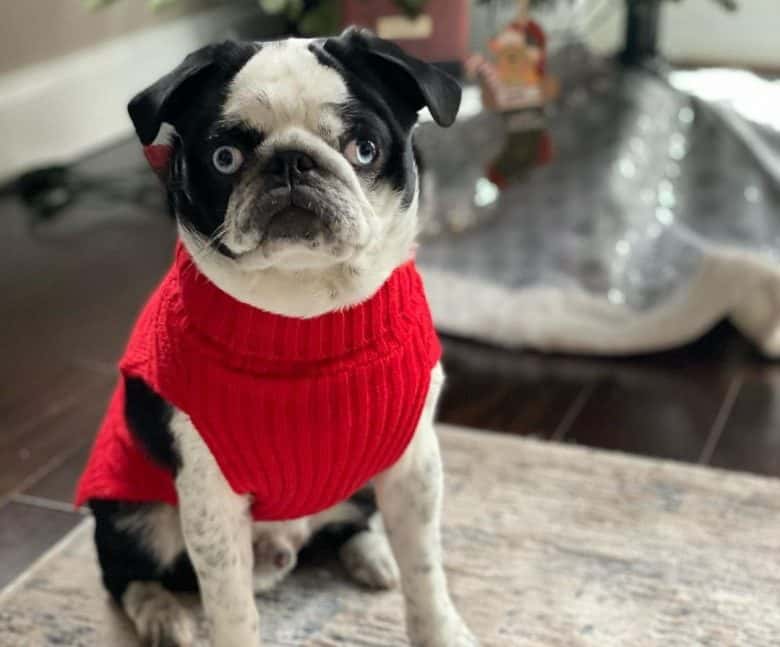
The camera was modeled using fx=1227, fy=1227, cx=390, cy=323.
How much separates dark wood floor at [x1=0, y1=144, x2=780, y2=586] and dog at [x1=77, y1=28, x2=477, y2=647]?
0.48 meters

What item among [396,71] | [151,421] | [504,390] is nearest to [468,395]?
[504,390]

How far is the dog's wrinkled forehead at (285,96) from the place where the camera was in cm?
110

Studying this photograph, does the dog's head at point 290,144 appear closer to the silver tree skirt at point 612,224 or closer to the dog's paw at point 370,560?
the dog's paw at point 370,560

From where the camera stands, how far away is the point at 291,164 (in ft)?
3.57

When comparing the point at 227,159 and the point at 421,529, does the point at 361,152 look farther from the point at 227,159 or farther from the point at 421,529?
the point at 421,529

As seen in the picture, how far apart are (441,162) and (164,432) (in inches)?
56.9

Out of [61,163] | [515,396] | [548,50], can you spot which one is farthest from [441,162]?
[61,163]

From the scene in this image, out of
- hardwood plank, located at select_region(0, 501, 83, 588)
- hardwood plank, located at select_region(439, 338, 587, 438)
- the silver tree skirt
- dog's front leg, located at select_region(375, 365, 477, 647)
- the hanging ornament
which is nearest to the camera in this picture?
dog's front leg, located at select_region(375, 365, 477, 647)

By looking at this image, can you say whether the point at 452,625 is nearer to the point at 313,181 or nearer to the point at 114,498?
the point at 114,498

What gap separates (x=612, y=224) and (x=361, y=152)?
1381 millimetres

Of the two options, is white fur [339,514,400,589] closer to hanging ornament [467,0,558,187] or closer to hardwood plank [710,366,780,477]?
hardwood plank [710,366,780,477]

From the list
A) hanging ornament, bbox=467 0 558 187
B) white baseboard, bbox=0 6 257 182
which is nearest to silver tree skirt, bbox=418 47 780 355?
hanging ornament, bbox=467 0 558 187

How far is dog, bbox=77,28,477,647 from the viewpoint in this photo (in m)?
1.10

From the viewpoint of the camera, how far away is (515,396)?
6.68ft
